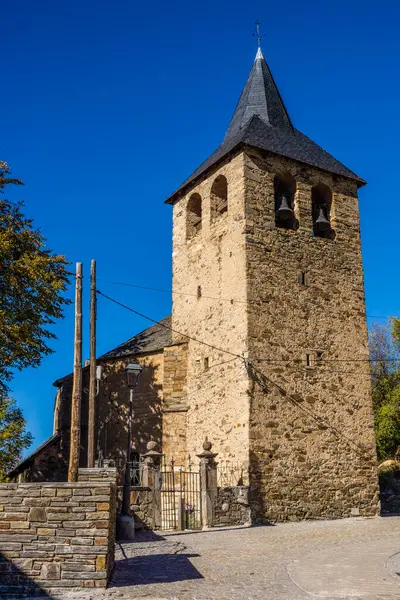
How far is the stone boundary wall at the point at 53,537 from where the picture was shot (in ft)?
22.0

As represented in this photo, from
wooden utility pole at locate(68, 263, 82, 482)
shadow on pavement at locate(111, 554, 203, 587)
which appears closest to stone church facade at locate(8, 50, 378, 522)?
shadow on pavement at locate(111, 554, 203, 587)

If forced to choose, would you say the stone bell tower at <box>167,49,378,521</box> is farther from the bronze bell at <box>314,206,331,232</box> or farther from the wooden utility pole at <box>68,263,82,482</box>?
the wooden utility pole at <box>68,263,82,482</box>

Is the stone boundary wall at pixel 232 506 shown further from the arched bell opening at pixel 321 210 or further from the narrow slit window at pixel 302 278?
the arched bell opening at pixel 321 210

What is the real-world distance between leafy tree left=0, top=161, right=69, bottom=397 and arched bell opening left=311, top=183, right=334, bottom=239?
818cm

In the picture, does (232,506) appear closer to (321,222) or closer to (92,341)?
(92,341)

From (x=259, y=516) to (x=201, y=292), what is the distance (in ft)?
23.9

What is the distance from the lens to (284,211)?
1797cm

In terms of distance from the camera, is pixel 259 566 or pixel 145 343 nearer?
pixel 259 566

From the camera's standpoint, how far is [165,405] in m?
19.2

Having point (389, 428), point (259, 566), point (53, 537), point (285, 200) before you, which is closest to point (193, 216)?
point (285, 200)

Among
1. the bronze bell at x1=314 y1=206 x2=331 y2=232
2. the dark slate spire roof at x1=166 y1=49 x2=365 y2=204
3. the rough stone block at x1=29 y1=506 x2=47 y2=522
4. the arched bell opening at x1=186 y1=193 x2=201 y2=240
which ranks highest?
the dark slate spire roof at x1=166 y1=49 x2=365 y2=204

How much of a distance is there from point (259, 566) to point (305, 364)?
8.99m

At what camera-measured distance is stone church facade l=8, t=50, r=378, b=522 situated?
1619cm

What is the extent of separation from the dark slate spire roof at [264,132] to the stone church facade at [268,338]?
0.26 ft
